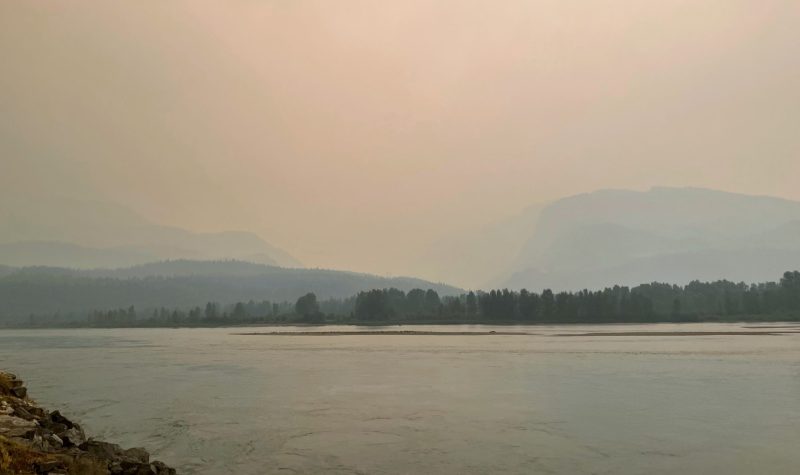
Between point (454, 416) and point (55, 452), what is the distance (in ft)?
56.6

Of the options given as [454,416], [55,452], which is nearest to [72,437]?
[55,452]

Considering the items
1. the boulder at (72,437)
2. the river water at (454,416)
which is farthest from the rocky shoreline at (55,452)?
the river water at (454,416)

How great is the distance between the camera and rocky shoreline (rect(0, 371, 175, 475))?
15891 millimetres

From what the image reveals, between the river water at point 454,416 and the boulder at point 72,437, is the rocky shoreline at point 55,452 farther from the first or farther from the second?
the river water at point 454,416

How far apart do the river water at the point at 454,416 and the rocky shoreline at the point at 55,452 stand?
2134 mm

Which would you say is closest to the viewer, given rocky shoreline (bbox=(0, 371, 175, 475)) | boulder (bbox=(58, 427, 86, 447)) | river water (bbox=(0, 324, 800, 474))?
rocky shoreline (bbox=(0, 371, 175, 475))

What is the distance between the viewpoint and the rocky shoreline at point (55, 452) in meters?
15.9

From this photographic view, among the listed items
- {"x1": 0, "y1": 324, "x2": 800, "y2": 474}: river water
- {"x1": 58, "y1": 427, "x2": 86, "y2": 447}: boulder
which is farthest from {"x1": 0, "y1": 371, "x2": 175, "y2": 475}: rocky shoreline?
{"x1": 0, "y1": 324, "x2": 800, "y2": 474}: river water

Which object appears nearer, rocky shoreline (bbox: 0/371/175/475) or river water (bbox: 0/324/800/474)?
rocky shoreline (bbox: 0/371/175/475)

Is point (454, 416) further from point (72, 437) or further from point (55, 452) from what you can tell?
point (55, 452)

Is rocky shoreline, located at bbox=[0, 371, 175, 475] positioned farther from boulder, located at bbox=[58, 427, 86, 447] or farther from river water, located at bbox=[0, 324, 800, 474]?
river water, located at bbox=[0, 324, 800, 474]

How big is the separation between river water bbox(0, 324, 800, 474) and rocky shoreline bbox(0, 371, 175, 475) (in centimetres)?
213

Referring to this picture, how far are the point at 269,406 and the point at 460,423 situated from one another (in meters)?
11.3

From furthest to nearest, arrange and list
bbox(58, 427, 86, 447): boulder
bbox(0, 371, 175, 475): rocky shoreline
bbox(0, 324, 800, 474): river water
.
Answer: bbox(0, 324, 800, 474): river water < bbox(58, 427, 86, 447): boulder < bbox(0, 371, 175, 475): rocky shoreline
